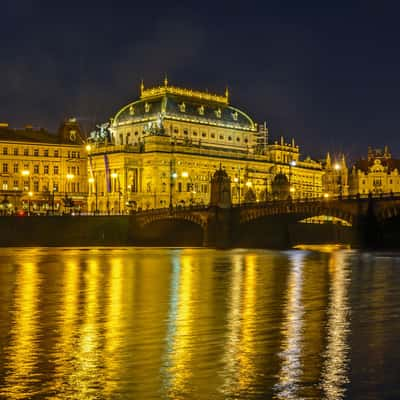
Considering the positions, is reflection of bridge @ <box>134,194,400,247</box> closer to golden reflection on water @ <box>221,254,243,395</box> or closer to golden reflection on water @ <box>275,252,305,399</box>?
golden reflection on water @ <box>221,254,243,395</box>

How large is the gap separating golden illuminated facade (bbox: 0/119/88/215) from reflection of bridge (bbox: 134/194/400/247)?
41.9 meters

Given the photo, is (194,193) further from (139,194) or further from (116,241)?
(116,241)

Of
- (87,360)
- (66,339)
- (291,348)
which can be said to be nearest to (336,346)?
(291,348)

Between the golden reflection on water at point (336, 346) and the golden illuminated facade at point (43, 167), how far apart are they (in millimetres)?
130139

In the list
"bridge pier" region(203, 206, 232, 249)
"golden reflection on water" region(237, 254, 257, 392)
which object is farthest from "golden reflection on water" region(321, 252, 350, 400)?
"bridge pier" region(203, 206, 232, 249)

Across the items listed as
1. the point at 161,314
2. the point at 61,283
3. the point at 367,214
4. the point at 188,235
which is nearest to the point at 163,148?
the point at 188,235

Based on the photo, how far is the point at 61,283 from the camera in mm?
49000

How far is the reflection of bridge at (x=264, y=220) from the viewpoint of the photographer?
9579 cm

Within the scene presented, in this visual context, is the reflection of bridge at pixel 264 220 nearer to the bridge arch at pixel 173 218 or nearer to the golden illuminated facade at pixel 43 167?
the bridge arch at pixel 173 218

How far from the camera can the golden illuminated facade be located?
17475 centimetres

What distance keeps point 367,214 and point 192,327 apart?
6747 centimetres

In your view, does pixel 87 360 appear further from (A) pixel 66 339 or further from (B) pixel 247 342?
(B) pixel 247 342

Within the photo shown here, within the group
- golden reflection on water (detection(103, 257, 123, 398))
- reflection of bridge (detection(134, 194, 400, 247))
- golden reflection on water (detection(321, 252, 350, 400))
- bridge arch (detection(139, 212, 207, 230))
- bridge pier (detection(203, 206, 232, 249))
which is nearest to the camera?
golden reflection on water (detection(321, 252, 350, 400))

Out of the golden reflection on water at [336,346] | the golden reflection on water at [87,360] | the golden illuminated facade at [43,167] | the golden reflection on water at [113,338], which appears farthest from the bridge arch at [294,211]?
the golden reflection on water at [87,360]
